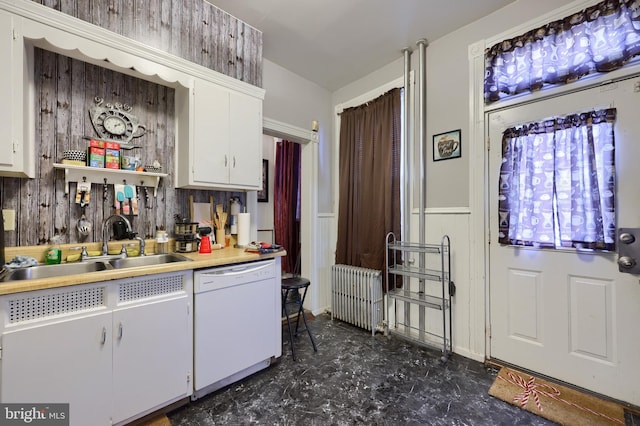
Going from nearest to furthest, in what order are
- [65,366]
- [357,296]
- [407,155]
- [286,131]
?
[65,366] → [407,155] → [357,296] → [286,131]

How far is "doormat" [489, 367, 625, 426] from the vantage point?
158 cm

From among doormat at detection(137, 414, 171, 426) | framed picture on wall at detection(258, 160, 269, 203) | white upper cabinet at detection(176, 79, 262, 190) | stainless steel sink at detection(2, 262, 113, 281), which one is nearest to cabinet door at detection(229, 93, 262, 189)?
white upper cabinet at detection(176, 79, 262, 190)

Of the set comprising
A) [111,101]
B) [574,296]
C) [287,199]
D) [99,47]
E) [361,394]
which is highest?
[99,47]

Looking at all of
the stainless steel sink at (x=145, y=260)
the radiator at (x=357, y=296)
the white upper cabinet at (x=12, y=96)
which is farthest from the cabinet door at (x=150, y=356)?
the radiator at (x=357, y=296)

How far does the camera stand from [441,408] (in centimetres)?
171

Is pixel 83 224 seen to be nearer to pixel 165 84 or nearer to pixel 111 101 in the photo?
pixel 111 101

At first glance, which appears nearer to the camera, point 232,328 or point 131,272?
point 131,272

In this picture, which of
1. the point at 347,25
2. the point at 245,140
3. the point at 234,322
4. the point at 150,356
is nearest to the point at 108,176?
the point at 245,140

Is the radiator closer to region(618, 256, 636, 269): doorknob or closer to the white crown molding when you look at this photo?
the white crown molding

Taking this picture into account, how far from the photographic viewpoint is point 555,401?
67.7 inches

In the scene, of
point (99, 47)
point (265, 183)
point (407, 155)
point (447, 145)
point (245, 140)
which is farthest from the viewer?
Result: point (265, 183)

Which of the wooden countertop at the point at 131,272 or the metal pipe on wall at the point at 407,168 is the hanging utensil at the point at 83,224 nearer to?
the wooden countertop at the point at 131,272

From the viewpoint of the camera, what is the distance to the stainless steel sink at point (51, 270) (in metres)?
1.47

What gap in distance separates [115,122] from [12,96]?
21.4 inches
